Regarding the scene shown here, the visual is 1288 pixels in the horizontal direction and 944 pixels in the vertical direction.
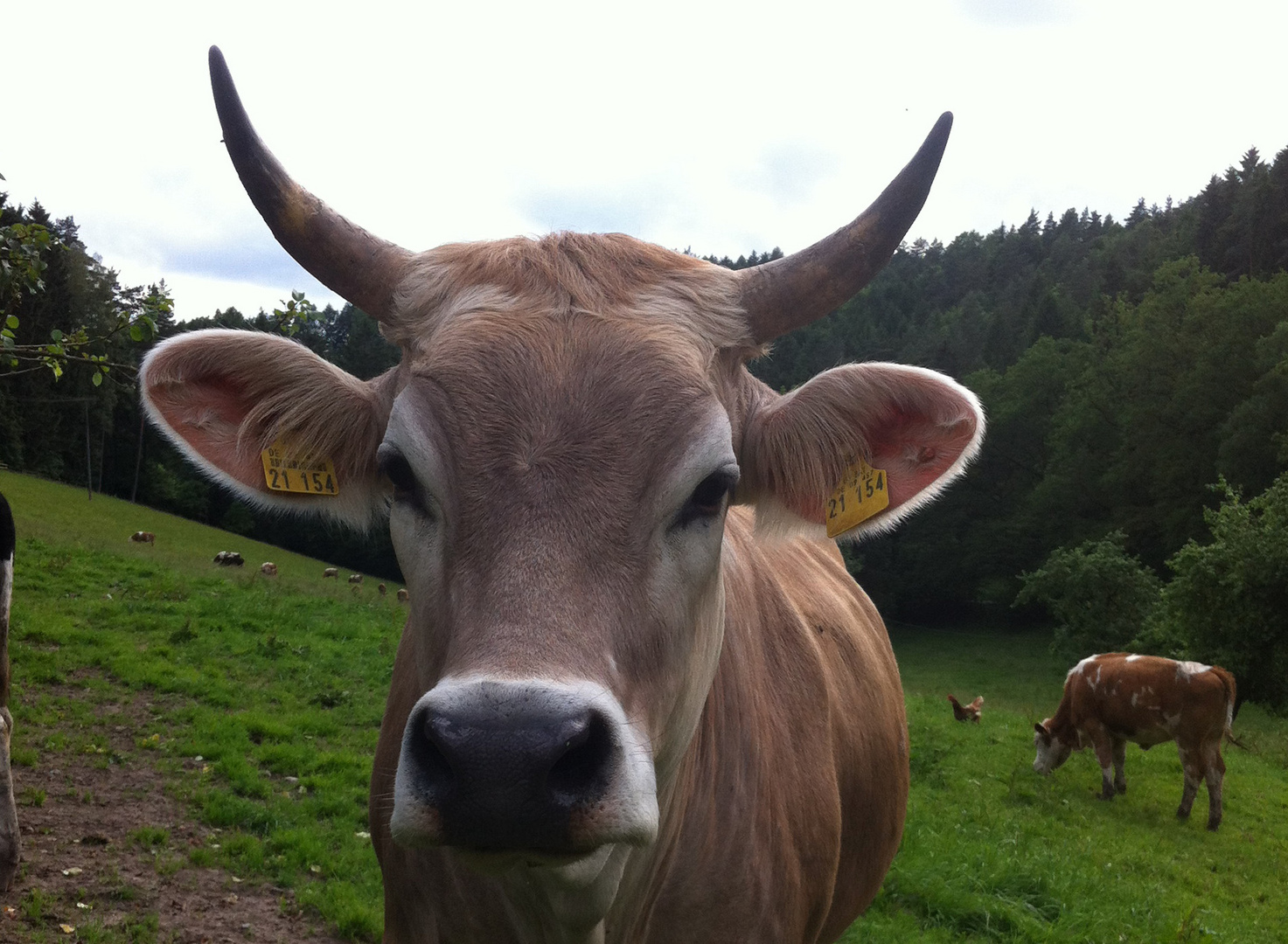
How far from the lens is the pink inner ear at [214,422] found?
2.51m

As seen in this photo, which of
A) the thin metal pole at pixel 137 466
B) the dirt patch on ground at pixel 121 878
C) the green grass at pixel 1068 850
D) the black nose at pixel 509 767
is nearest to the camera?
the black nose at pixel 509 767

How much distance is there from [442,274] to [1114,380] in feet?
155

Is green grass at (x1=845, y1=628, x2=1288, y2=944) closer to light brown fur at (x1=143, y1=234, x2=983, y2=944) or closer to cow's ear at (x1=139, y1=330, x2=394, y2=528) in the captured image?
light brown fur at (x1=143, y1=234, x2=983, y2=944)

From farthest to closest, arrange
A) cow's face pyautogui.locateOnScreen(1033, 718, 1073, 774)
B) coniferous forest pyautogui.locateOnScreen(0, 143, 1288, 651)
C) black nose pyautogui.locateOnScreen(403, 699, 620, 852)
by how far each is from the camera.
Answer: coniferous forest pyautogui.locateOnScreen(0, 143, 1288, 651)
cow's face pyautogui.locateOnScreen(1033, 718, 1073, 774)
black nose pyautogui.locateOnScreen(403, 699, 620, 852)

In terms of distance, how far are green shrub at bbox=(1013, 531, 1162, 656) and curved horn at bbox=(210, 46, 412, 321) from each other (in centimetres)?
3257

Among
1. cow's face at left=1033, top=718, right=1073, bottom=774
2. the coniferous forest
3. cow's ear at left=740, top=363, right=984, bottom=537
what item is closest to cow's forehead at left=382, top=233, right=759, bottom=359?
cow's ear at left=740, top=363, right=984, bottom=537

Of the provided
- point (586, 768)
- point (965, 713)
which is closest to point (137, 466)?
point (965, 713)

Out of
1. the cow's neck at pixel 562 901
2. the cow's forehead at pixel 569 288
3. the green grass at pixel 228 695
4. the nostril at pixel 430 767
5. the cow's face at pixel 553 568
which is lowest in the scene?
the green grass at pixel 228 695

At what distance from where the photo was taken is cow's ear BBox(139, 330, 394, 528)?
7.94 ft

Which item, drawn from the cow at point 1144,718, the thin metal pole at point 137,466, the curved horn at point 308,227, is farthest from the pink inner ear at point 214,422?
the thin metal pole at point 137,466

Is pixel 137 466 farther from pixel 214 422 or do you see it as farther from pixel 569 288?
pixel 569 288

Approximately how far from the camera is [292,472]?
2.49 meters

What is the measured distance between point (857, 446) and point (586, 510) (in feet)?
3.28

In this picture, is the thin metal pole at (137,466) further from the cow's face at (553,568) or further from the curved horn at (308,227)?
the cow's face at (553,568)
